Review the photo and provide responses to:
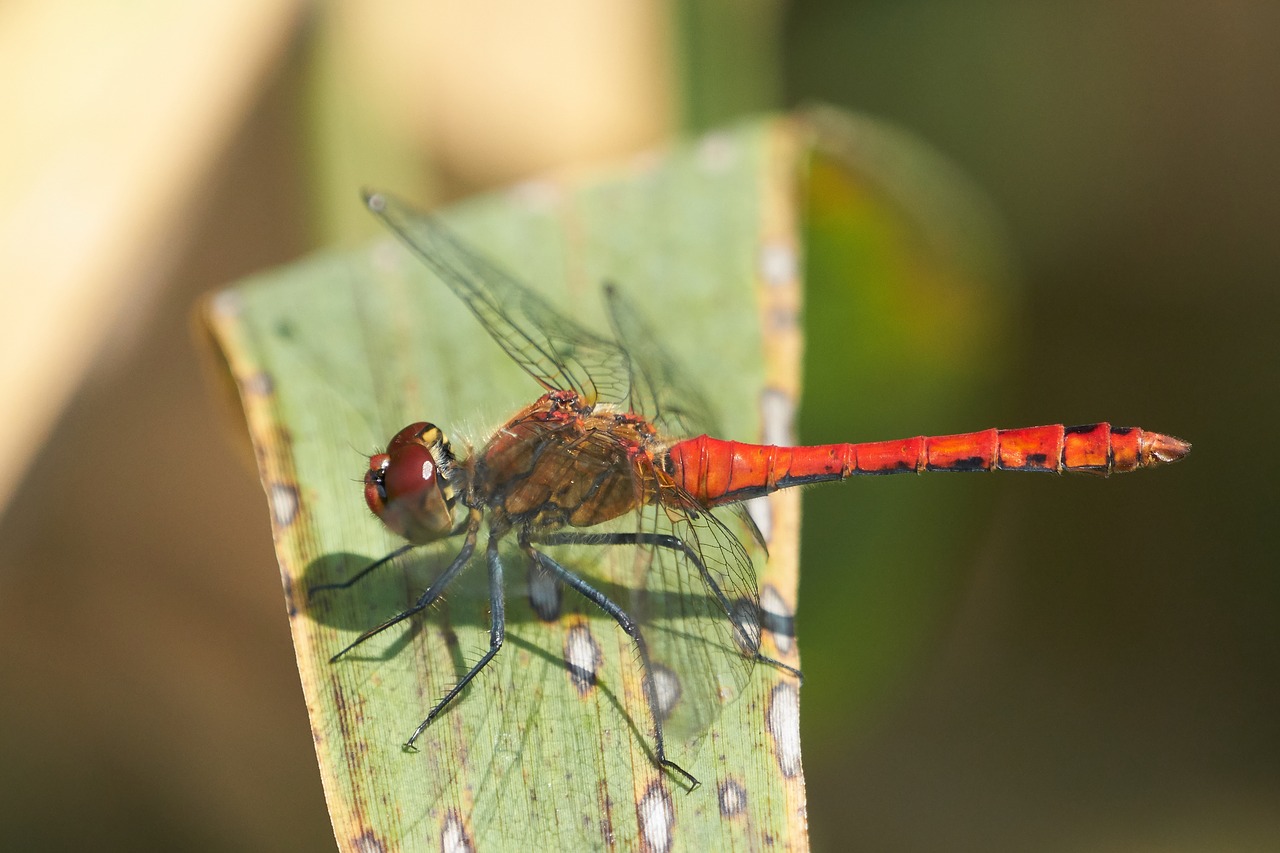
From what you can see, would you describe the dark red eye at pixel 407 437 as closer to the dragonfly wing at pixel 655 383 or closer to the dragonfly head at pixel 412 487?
the dragonfly head at pixel 412 487

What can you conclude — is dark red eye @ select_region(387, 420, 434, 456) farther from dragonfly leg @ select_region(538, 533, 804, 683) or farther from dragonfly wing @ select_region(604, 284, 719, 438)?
dragonfly wing @ select_region(604, 284, 719, 438)

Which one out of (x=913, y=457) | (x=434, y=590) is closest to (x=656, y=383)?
(x=913, y=457)

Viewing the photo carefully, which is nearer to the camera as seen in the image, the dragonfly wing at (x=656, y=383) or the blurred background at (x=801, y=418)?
the dragonfly wing at (x=656, y=383)

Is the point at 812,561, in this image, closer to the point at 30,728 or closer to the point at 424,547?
the point at 424,547

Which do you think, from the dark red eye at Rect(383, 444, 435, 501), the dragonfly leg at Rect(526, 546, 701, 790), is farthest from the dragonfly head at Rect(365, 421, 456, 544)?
the dragonfly leg at Rect(526, 546, 701, 790)

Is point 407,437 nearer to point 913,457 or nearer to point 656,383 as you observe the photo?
point 656,383

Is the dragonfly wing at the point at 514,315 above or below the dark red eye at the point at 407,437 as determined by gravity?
above

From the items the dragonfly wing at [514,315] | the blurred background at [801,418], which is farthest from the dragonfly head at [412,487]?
the blurred background at [801,418]
